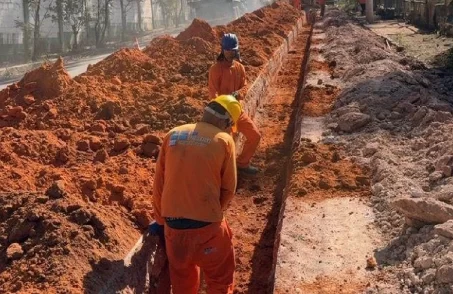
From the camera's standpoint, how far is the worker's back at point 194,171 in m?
3.93

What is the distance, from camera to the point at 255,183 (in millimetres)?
7656

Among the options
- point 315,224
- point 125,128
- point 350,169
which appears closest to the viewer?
point 315,224

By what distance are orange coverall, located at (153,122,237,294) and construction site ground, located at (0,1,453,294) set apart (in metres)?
0.51

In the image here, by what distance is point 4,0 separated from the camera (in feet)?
128

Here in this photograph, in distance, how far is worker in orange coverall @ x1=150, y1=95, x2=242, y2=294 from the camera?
12.9ft

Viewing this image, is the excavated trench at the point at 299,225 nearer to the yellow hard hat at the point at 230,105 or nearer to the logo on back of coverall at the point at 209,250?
the logo on back of coverall at the point at 209,250

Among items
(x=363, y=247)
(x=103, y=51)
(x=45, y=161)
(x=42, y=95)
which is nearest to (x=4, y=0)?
(x=103, y=51)

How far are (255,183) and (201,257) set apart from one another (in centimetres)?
370

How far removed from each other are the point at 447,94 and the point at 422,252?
7252mm

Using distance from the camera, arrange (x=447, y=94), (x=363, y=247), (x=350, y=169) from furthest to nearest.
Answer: (x=447, y=94) → (x=350, y=169) → (x=363, y=247)

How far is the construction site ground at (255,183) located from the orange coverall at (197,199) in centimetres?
51

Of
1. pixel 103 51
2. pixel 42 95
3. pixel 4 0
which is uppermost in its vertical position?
pixel 4 0

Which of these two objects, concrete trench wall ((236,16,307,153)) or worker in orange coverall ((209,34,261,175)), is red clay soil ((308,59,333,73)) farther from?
worker in orange coverall ((209,34,261,175))

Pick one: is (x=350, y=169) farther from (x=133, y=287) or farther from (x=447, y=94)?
(x=447, y=94)
